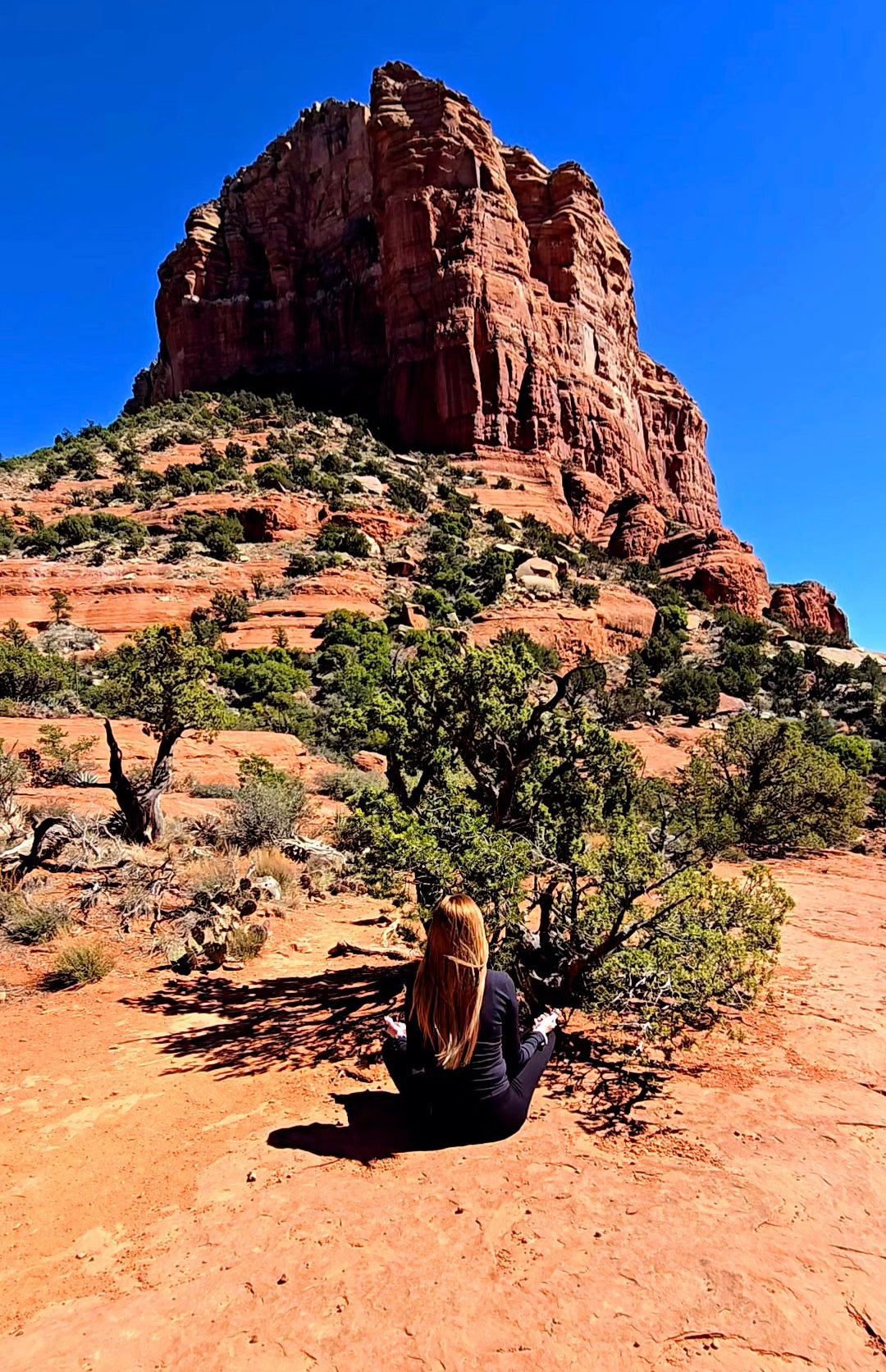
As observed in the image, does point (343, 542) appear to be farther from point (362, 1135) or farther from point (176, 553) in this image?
point (362, 1135)

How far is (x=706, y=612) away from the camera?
43.8m

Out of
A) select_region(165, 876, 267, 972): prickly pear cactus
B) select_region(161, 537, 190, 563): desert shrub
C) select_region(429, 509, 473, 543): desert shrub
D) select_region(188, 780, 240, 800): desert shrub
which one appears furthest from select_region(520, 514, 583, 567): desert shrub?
select_region(165, 876, 267, 972): prickly pear cactus

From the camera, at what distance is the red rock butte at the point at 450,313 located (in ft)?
173

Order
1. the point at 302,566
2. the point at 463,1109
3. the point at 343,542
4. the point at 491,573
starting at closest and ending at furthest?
the point at 463,1109, the point at 302,566, the point at 491,573, the point at 343,542

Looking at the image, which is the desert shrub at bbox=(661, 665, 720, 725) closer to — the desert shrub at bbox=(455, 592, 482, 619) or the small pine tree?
the desert shrub at bbox=(455, 592, 482, 619)

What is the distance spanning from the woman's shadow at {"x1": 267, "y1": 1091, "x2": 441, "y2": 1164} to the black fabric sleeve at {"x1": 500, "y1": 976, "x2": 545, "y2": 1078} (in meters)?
0.66

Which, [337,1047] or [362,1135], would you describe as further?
[337,1047]

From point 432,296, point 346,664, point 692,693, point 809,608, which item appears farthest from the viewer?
point 432,296

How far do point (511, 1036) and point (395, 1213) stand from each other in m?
→ 0.99

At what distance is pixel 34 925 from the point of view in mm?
6855

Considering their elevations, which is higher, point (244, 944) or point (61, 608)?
point (61, 608)

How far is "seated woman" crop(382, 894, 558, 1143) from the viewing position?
336 cm

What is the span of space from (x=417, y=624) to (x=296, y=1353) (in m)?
29.1

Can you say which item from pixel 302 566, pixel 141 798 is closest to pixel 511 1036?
pixel 141 798
